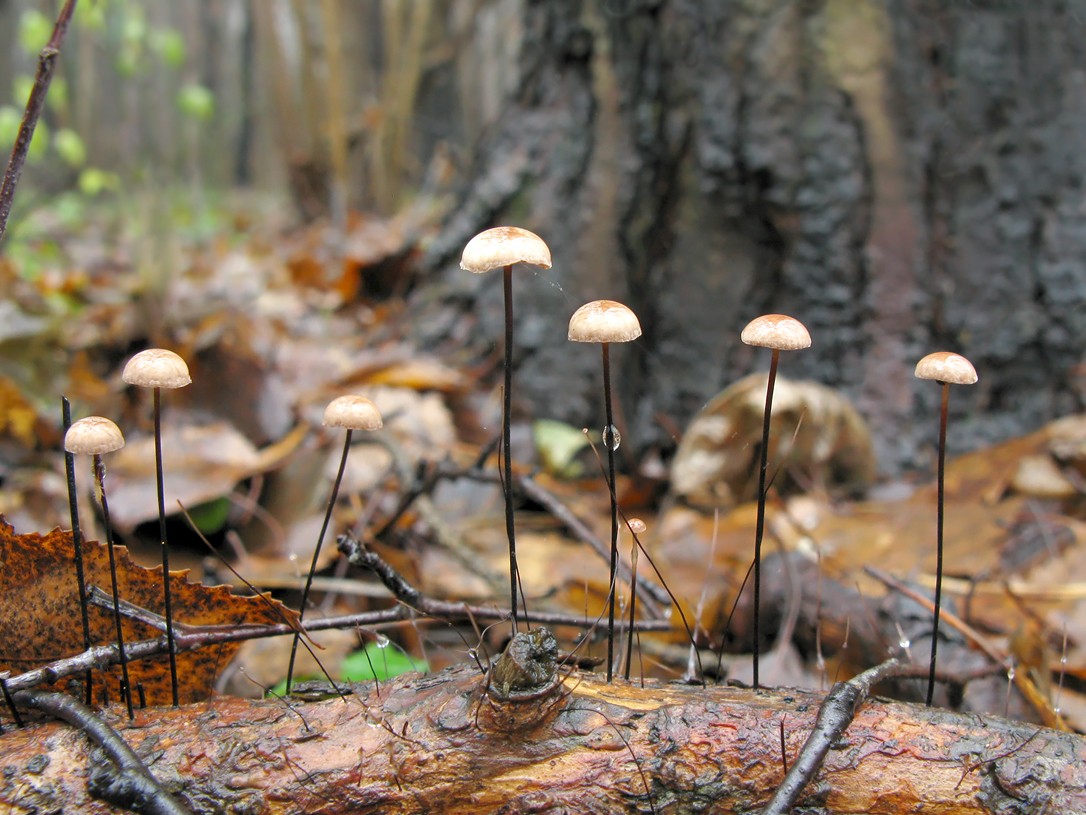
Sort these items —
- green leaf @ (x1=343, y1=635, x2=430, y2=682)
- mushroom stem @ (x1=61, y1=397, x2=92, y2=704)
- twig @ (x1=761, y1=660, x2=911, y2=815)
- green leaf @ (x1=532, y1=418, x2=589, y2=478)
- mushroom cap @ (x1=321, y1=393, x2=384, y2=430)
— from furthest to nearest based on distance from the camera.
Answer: green leaf @ (x1=532, y1=418, x2=589, y2=478)
green leaf @ (x1=343, y1=635, x2=430, y2=682)
mushroom cap @ (x1=321, y1=393, x2=384, y2=430)
mushroom stem @ (x1=61, y1=397, x2=92, y2=704)
twig @ (x1=761, y1=660, x2=911, y2=815)

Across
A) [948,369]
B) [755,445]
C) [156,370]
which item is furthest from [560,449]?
[156,370]

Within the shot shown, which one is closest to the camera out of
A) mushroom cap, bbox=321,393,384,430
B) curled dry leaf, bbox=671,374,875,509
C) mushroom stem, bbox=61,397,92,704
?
mushroom stem, bbox=61,397,92,704

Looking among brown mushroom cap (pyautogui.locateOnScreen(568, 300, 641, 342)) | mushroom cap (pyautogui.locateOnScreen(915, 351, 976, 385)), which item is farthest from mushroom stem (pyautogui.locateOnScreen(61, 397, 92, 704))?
mushroom cap (pyautogui.locateOnScreen(915, 351, 976, 385))

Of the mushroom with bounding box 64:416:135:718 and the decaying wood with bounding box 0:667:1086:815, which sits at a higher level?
the mushroom with bounding box 64:416:135:718

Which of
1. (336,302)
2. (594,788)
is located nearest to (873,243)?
(594,788)

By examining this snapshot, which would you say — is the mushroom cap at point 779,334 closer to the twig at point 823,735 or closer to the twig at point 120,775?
the twig at point 823,735

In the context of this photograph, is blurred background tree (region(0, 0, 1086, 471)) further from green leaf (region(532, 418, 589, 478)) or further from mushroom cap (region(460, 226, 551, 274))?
mushroom cap (region(460, 226, 551, 274))

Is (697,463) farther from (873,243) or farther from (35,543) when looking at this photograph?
(35,543)
